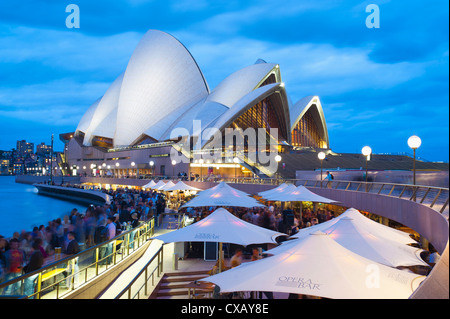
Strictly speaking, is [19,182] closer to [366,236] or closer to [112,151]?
[112,151]

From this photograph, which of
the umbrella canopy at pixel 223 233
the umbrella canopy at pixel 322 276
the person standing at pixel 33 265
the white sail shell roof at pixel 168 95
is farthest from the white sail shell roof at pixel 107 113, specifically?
the umbrella canopy at pixel 322 276

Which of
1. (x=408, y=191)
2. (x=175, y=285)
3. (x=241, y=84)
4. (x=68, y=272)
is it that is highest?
(x=241, y=84)

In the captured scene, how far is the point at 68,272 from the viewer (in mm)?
6688

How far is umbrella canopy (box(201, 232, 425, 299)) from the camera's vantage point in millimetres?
3789

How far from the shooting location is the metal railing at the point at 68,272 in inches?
207

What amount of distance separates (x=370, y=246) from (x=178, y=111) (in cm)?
4862

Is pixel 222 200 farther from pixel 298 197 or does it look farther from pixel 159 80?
pixel 159 80

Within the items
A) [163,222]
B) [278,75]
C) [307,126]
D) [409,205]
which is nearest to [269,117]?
[278,75]

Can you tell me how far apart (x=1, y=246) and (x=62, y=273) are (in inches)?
63.4

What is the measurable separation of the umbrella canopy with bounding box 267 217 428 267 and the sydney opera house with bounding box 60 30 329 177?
31734mm

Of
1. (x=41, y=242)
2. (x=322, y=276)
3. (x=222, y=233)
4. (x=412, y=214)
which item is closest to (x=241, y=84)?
(x=412, y=214)

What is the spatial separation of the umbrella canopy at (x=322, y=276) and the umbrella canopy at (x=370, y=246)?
3.62 feet

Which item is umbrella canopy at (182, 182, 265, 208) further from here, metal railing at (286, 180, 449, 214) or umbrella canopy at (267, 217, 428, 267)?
umbrella canopy at (267, 217, 428, 267)
